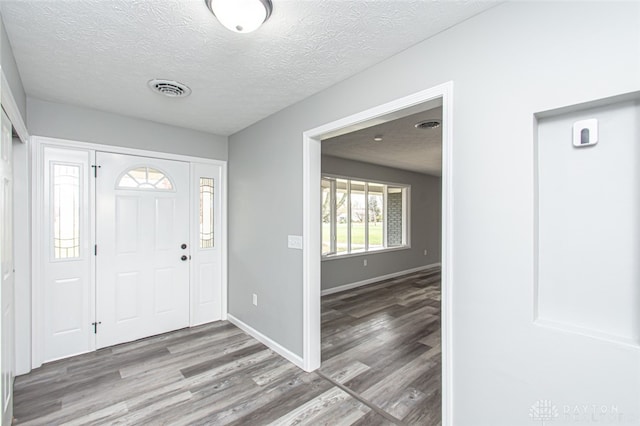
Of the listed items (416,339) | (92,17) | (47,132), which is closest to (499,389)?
(416,339)

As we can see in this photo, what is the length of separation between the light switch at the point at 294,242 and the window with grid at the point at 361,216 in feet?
8.31

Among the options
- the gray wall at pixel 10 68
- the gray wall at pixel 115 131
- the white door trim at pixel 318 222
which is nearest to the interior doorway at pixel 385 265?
the white door trim at pixel 318 222

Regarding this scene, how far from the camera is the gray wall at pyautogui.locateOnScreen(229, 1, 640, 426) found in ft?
3.88

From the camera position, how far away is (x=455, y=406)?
1602mm

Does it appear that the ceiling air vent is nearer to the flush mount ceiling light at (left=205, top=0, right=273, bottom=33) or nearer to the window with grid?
the flush mount ceiling light at (left=205, top=0, right=273, bottom=33)

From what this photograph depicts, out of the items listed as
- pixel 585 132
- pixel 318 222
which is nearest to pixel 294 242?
pixel 318 222

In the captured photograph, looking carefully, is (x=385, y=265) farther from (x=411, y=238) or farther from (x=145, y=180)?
(x=145, y=180)

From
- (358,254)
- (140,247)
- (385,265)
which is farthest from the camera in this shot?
(385,265)

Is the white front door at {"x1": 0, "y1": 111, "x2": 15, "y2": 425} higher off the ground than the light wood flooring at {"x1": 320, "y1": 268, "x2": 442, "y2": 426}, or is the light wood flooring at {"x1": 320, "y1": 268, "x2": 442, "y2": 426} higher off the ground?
the white front door at {"x1": 0, "y1": 111, "x2": 15, "y2": 425}

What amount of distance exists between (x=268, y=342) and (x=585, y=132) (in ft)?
10.1

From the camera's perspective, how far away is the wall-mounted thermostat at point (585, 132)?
1271 millimetres

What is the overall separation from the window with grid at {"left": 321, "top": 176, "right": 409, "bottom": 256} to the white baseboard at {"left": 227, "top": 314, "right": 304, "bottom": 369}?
2.11 metres

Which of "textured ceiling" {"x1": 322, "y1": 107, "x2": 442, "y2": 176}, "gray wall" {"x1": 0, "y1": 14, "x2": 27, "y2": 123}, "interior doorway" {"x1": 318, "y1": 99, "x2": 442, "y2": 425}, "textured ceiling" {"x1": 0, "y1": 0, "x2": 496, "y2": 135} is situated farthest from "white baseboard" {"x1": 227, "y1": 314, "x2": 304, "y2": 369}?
"gray wall" {"x1": 0, "y1": 14, "x2": 27, "y2": 123}

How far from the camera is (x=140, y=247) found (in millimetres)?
3297
